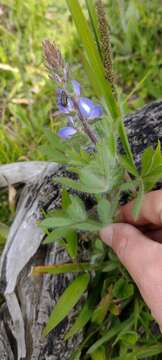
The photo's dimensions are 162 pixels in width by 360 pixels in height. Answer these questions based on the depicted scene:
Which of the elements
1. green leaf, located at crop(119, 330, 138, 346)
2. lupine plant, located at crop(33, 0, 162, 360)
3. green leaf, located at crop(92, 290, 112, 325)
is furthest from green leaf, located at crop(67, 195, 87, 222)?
green leaf, located at crop(119, 330, 138, 346)

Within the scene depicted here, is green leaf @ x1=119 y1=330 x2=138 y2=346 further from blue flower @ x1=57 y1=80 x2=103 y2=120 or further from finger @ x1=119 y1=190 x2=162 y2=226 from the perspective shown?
blue flower @ x1=57 y1=80 x2=103 y2=120

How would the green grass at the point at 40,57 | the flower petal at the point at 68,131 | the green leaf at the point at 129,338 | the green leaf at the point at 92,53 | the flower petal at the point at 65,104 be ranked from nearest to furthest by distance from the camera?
the green leaf at the point at 92,53 < the flower petal at the point at 65,104 < the flower petal at the point at 68,131 < the green leaf at the point at 129,338 < the green grass at the point at 40,57

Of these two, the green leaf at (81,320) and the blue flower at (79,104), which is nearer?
the blue flower at (79,104)

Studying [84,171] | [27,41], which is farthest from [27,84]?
[84,171]

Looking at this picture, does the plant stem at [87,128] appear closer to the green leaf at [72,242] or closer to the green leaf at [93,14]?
the green leaf at [93,14]

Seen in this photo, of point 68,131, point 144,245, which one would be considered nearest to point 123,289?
point 144,245

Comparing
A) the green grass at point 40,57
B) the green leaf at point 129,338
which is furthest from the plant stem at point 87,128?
the green grass at point 40,57

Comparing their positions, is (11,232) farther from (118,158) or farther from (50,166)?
(118,158)
